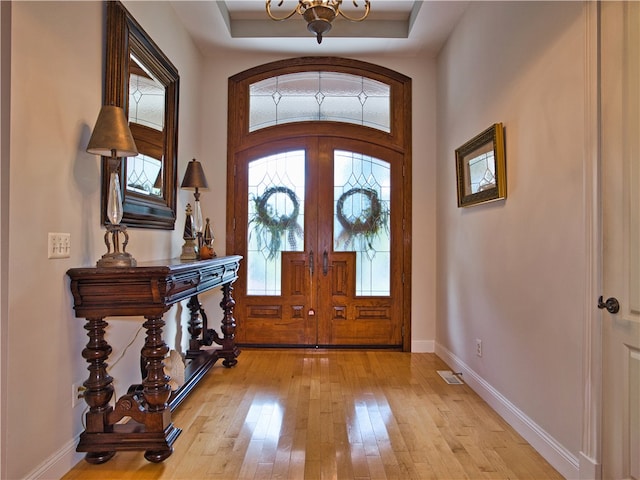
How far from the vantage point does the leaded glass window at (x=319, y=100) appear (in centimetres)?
409

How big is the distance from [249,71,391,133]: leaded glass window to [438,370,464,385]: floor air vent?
242 centimetres

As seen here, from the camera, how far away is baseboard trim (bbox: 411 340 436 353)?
13.0 feet

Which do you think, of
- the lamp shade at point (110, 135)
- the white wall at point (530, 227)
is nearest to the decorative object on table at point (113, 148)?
the lamp shade at point (110, 135)

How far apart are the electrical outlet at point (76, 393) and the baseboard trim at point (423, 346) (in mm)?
2968

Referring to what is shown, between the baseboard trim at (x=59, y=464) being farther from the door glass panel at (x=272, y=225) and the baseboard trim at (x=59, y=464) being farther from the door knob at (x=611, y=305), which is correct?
the door knob at (x=611, y=305)

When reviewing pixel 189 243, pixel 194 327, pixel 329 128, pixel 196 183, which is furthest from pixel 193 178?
pixel 329 128

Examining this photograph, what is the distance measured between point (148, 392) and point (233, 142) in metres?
2.73

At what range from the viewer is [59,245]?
71.1 inches

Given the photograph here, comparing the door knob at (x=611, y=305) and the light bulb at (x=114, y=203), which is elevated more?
→ the light bulb at (x=114, y=203)

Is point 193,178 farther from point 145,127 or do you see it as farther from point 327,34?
point 327,34

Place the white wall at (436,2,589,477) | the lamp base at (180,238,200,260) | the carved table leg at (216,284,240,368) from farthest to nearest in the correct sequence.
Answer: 1. the carved table leg at (216,284,240,368)
2. the lamp base at (180,238,200,260)
3. the white wall at (436,2,589,477)

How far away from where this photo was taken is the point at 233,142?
4.03 metres

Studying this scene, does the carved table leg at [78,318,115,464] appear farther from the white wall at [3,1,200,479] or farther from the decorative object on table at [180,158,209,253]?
the decorative object on table at [180,158,209,253]

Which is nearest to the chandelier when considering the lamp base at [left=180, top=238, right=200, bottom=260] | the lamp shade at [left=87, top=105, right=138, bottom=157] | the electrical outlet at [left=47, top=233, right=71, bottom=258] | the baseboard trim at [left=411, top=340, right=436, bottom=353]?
the lamp shade at [left=87, top=105, right=138, bottom=157]
